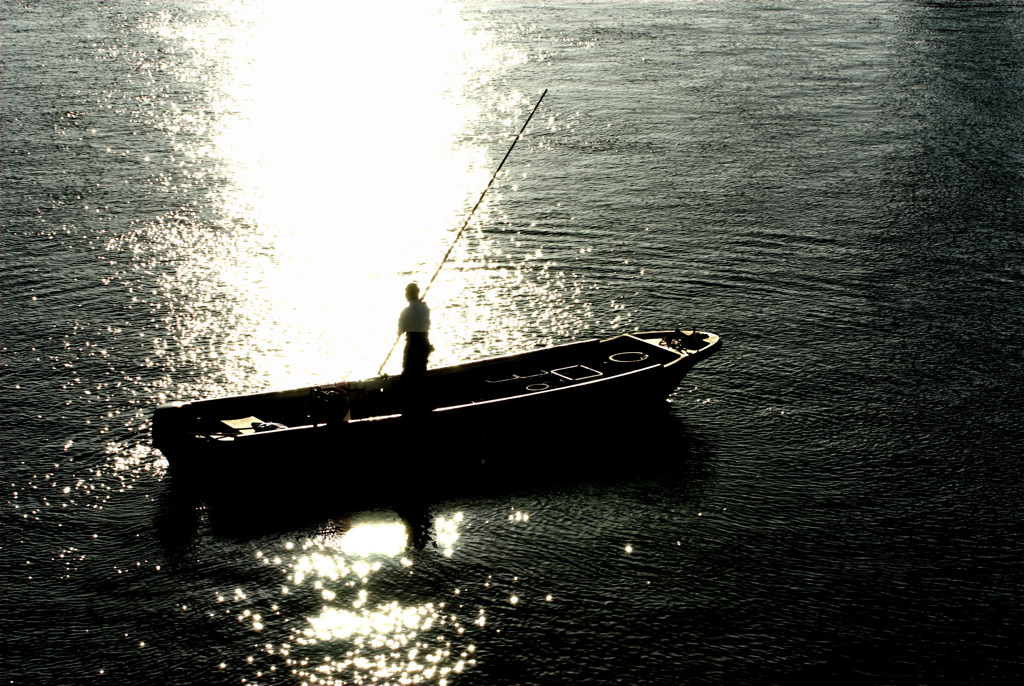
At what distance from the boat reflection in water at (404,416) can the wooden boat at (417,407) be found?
0.05 ft

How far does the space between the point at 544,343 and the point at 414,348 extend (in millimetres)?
3749

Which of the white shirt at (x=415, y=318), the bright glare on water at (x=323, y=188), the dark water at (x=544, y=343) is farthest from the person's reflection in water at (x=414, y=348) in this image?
the bright glare on water at (x=323, y=188)

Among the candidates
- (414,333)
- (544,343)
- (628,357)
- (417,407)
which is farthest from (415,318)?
(544,343)

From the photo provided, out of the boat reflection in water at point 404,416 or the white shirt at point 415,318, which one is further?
the white shirt at point 415,318

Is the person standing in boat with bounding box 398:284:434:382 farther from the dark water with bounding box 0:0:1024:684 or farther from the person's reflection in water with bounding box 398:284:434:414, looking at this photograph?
the dark water with bounding box 0:0:1024:684

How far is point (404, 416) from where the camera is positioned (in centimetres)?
1266

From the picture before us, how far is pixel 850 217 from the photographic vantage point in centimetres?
2202

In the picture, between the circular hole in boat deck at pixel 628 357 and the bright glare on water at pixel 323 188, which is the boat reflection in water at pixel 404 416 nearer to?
the circular hole in boat deck at pixel 628 357

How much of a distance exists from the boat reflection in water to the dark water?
0.98ft

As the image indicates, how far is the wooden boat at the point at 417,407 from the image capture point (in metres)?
12.3

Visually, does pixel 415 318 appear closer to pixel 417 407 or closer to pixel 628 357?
pixel 417 407

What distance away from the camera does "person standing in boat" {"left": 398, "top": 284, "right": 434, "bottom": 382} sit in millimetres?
13125

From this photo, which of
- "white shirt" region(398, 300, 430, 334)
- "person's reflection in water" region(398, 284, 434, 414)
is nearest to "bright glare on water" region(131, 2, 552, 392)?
"person's reflection in water" region(398, 284, 434, 414)

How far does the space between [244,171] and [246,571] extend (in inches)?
656
